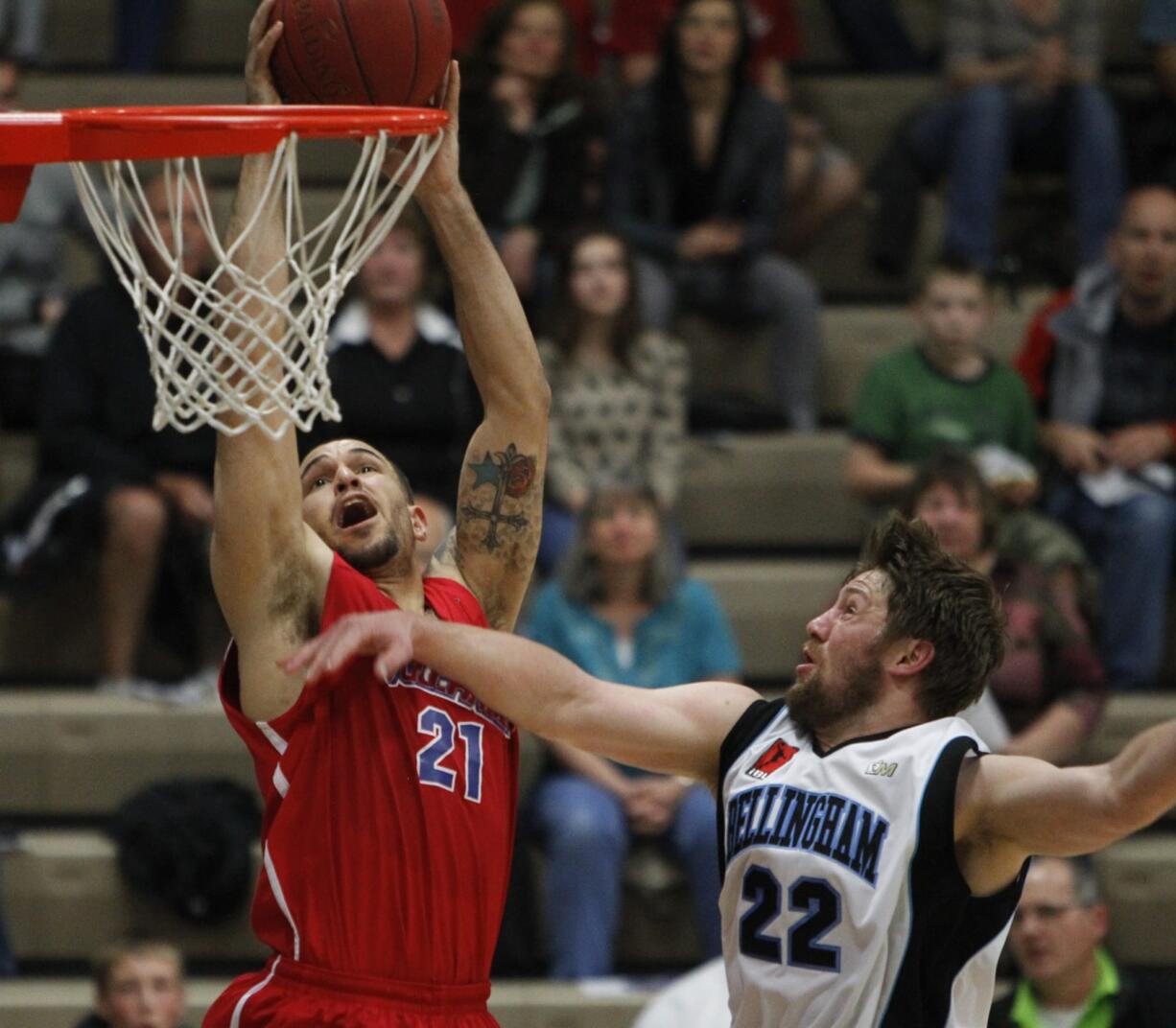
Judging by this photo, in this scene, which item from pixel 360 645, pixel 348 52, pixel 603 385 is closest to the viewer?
pixel 360 645

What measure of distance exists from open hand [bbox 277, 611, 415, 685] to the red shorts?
633 mm

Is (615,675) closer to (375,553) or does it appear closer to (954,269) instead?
(954,269)

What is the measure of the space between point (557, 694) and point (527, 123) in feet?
14.7

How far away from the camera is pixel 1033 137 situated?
863 centimetres

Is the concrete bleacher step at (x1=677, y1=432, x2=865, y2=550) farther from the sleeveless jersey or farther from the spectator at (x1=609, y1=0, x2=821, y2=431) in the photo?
the sleeveless jersey

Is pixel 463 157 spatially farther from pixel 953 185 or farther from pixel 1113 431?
pixel 1113 431

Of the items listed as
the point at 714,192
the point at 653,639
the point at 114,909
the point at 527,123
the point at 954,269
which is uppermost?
the point at 527,123

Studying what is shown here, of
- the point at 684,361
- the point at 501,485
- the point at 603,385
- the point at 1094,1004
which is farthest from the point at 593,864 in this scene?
the point at 501,485

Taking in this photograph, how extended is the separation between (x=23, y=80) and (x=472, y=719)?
5612 mm

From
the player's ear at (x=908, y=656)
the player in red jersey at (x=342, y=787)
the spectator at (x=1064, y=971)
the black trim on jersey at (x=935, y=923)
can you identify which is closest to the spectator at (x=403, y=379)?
the spectator at (x=1064, y=971)

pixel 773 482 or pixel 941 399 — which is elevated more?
pixel 941 399

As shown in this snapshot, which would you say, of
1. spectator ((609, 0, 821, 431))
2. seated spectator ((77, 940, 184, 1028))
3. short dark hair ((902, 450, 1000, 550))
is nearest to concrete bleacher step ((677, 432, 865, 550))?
spectator ((609, 0, 821, 431))

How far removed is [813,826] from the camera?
4047 mm

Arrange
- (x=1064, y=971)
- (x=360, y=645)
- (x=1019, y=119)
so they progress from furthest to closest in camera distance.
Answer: (x=1019, y=119), (x=1064, y=971), (x=360, y=645)
